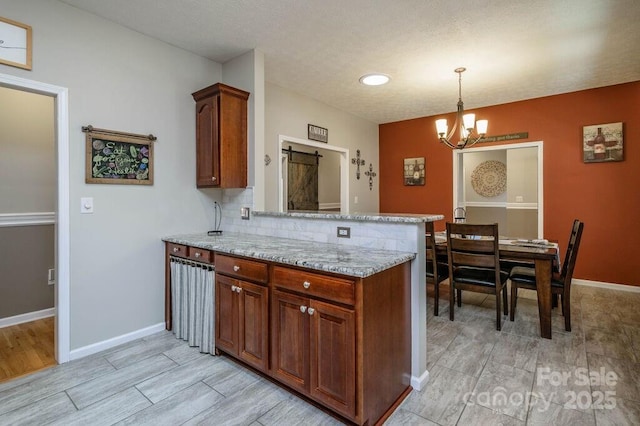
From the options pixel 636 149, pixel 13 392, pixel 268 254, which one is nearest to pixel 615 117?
pixel 636 149

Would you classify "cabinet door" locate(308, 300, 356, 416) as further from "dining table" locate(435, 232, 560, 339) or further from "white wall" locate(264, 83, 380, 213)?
"white wall" locate(264, 83, 380, 213)

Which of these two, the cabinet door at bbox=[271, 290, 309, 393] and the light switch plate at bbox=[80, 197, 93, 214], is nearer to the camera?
the cabinet door at bbox=[271, 290, 309, 393]

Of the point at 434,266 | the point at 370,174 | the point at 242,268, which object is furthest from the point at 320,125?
the point at 242,268

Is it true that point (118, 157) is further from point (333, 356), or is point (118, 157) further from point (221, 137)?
point (333, 356)

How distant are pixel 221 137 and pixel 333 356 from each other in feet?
6.79

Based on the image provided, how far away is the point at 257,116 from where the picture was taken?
10.0 feet

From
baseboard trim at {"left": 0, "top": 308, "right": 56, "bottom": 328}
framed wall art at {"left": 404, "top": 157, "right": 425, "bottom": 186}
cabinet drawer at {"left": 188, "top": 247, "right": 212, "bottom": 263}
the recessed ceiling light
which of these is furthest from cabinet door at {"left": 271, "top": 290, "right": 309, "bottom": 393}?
framed wall art at {"left": 404, "top": 157, "right": 425, "bottom": 186}

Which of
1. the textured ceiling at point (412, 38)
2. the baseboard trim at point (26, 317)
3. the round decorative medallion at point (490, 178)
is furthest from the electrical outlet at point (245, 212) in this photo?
the round decorative medallion at point (490, 178)

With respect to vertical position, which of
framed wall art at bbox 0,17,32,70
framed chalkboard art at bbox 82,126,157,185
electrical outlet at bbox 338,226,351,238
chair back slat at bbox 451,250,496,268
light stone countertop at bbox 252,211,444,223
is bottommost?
chair back slat at bbox 451,250,496,268

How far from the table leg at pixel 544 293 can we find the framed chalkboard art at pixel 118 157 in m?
3.43

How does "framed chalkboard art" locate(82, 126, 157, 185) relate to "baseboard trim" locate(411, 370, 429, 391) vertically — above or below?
above

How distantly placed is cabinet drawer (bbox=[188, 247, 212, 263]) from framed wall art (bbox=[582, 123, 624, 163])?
479cm

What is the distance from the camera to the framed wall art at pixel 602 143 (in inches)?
161

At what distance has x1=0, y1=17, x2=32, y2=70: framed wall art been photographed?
2.09 metres
